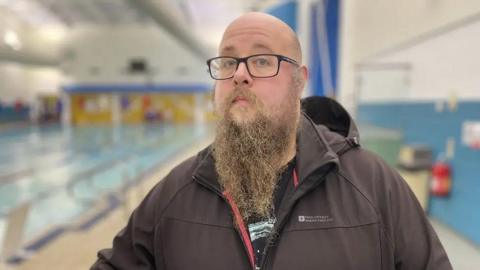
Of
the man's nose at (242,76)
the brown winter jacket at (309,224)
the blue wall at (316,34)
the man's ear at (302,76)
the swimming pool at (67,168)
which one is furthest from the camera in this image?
the swimming pool at (67,168)

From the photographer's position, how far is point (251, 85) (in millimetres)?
1179

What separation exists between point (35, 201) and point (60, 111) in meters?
20.1

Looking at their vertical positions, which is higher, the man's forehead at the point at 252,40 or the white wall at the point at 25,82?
the white wall at the point at 25,82

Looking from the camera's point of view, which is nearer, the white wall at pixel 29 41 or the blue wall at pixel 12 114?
the white wall at pixel 29 41

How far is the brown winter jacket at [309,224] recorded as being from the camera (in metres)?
1.04

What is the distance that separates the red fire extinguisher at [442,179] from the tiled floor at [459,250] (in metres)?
0.34

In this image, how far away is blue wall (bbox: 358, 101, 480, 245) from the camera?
116 inches

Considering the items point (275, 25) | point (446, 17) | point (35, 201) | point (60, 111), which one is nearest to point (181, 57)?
point (60, 111)

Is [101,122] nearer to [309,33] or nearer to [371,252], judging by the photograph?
[309,33]

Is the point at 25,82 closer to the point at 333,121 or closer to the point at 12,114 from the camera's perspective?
the point at 12,114

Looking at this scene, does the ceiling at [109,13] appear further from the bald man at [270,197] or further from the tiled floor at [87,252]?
the bald man at [270,197]

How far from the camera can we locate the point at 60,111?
24047 mm

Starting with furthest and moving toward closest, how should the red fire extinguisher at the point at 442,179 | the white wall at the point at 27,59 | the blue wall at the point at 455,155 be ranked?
1. the white wall at the point at 27,59
2. the red fire extinguisher at the point at 442,179
3. the blue wall at the point at 455,155

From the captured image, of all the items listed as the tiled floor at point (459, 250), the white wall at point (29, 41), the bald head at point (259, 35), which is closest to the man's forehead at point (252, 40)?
the bald head at point (259, 35)
